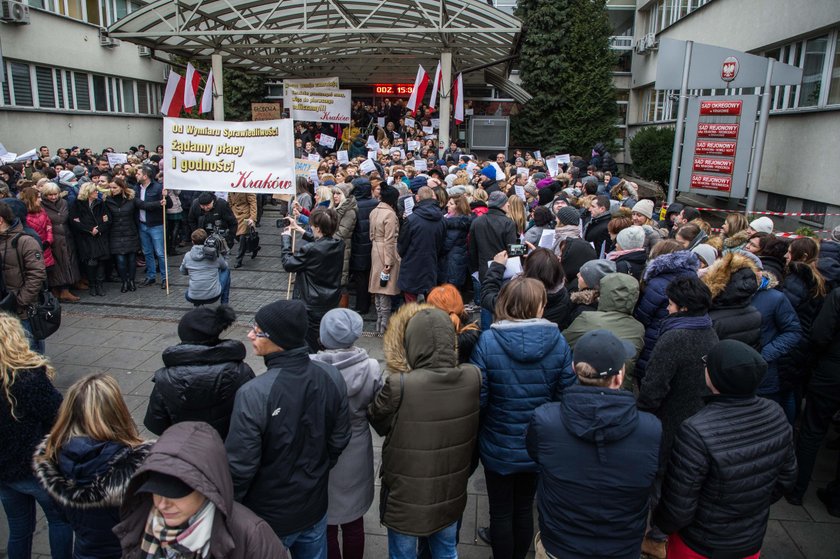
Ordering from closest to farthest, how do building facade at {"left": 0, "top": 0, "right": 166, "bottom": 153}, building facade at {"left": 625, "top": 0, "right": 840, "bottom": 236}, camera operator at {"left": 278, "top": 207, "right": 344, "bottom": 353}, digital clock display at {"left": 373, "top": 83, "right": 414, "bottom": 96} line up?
1. camera operator at {"left": 278, "top": 207, "right": 344, "bottom": 353}
2. building facade at {"left": 625, "top": 0, "right": 840, "bottom": 236}
3. building facade at {"left": 0, "top": 0, "right": 166, "bottom": 153}
4. digital clock display at {"left": 373, "top": 83, "right": 414, "bottom": 96}

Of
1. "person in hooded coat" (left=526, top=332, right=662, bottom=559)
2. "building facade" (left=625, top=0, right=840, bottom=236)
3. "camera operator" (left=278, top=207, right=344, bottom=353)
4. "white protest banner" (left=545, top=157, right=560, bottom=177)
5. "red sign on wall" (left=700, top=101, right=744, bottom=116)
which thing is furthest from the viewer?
"white protest banner" (left=545, top=157, right=560, bottom=177)

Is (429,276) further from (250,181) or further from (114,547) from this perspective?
(114,547)

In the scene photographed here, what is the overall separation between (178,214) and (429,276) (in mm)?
6481

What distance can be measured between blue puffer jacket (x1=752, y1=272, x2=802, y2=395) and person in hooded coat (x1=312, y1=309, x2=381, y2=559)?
3181 millimetres

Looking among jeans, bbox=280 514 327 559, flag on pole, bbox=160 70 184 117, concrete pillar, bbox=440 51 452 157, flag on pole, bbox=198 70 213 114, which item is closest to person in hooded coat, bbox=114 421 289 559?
jeans, bbox=280 514 327 559

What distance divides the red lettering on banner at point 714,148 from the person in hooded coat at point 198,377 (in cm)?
1061

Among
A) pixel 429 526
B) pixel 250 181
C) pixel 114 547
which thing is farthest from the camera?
pixel 250 181

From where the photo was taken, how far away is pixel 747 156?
1102cm

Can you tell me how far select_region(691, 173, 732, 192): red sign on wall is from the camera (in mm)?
11414

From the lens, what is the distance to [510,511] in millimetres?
3807

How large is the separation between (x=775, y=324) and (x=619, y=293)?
1504 mm

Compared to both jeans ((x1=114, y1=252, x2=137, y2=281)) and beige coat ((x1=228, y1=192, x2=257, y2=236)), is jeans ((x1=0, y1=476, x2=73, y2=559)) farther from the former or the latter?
beige coat ((x1=228, y1=192, x2=257, y2=236))

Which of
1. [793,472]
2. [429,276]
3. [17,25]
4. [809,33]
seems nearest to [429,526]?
[793,472]

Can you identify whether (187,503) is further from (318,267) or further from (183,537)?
(318,267)
